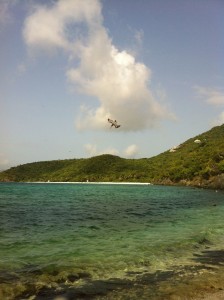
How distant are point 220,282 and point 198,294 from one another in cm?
180

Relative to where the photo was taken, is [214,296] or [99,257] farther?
[99,257]

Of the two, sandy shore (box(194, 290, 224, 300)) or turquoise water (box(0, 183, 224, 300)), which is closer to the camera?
sandy shore (box(194, 290, 224, 300))

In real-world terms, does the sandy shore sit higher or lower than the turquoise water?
lower

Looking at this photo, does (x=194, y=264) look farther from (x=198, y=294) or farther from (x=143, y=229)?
(x=143, y=229)

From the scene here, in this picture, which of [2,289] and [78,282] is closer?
[2,289]

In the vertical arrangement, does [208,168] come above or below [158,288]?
above

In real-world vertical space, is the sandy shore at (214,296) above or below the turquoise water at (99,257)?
below

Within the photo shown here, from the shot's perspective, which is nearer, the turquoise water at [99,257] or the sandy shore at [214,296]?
the sandy shore at [214,296]

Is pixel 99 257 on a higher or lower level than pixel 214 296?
higher

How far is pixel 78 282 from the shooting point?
44.9 ft

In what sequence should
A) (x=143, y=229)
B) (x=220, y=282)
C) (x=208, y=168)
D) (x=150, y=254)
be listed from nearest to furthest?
(x=220, y=282), (x=150, y=254), (x=143, y=229), (x=208, y=168)

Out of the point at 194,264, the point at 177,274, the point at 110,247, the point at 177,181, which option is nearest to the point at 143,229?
the point at 110,247

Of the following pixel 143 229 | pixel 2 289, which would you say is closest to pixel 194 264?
pixel 2 289

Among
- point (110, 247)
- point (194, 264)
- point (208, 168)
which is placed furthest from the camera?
point (208, 168)
